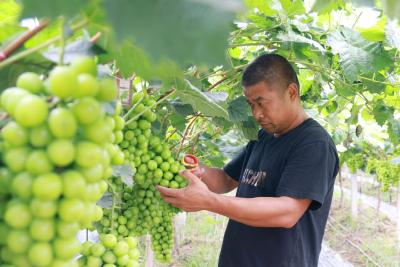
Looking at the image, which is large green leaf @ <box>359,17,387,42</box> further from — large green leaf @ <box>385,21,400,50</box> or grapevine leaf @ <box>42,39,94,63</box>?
grapevine leaf @ <box>42,39,94,63</box>

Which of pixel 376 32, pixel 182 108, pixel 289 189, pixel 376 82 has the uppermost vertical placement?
pixel 376 32

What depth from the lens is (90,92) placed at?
62 centimetres

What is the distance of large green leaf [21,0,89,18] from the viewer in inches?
24.6

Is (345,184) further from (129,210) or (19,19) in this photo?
(19,19)

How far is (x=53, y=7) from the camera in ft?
2.06

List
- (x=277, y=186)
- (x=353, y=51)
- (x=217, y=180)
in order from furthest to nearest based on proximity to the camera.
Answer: (x=217, y=180)
(x=277, y=186)
(x=353, y=51)

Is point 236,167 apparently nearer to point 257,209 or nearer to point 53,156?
point 257,209

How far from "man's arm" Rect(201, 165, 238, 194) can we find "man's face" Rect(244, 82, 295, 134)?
518mm

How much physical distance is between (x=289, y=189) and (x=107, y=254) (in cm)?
124

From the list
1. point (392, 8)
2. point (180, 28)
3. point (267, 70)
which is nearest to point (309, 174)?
point (267, 70)

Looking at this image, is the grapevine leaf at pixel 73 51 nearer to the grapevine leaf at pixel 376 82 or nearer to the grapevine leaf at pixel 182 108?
the grapevine leaf at pixel 182 108

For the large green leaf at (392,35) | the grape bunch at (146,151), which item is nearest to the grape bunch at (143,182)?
the grape bunch at (146,151)

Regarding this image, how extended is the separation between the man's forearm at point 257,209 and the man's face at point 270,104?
1.60 ft

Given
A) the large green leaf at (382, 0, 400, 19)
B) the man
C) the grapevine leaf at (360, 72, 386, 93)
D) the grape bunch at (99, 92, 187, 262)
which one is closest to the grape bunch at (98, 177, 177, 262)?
the grape bunch at (99, 92, 187, 262)
